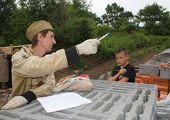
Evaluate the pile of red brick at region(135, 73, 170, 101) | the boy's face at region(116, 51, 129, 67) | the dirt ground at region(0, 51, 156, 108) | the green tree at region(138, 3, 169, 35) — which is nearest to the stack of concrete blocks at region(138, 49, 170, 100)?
the pile of red brick at region(135, 73, 170, 101)

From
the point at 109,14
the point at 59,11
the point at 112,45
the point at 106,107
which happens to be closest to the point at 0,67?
the point at 106,107

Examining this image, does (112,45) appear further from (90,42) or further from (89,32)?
(90,42)

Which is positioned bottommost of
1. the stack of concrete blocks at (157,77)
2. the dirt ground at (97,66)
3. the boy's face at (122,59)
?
the dirt ground at (97,66)

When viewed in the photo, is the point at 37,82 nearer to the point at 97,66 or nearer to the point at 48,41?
the point at 48,41

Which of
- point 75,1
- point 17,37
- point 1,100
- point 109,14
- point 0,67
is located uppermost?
point 109,14

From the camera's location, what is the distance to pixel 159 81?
10.6 feet

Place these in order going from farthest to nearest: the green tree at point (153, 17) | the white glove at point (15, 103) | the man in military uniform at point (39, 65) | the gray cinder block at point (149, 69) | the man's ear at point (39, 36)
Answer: the green tree at point (153, 17)
the gray cinder block at point (149, 69)
the man's ear at point (39, 36)
the man in military uniform at point (39, 65)
the white glove at point (15, 103)

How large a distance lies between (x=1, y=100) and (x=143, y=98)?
17.7ft

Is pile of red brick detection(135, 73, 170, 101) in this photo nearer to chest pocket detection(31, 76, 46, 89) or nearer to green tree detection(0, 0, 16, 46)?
chest pocket detection(31, 76, 46, 89)

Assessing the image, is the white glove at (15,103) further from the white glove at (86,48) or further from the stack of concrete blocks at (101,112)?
the white glove at (86,48)

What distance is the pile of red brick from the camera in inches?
121

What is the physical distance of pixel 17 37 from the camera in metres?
10.3

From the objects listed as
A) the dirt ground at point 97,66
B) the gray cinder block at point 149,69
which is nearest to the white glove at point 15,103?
the gray cinder block at point 149,69

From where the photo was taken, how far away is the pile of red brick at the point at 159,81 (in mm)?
3072
